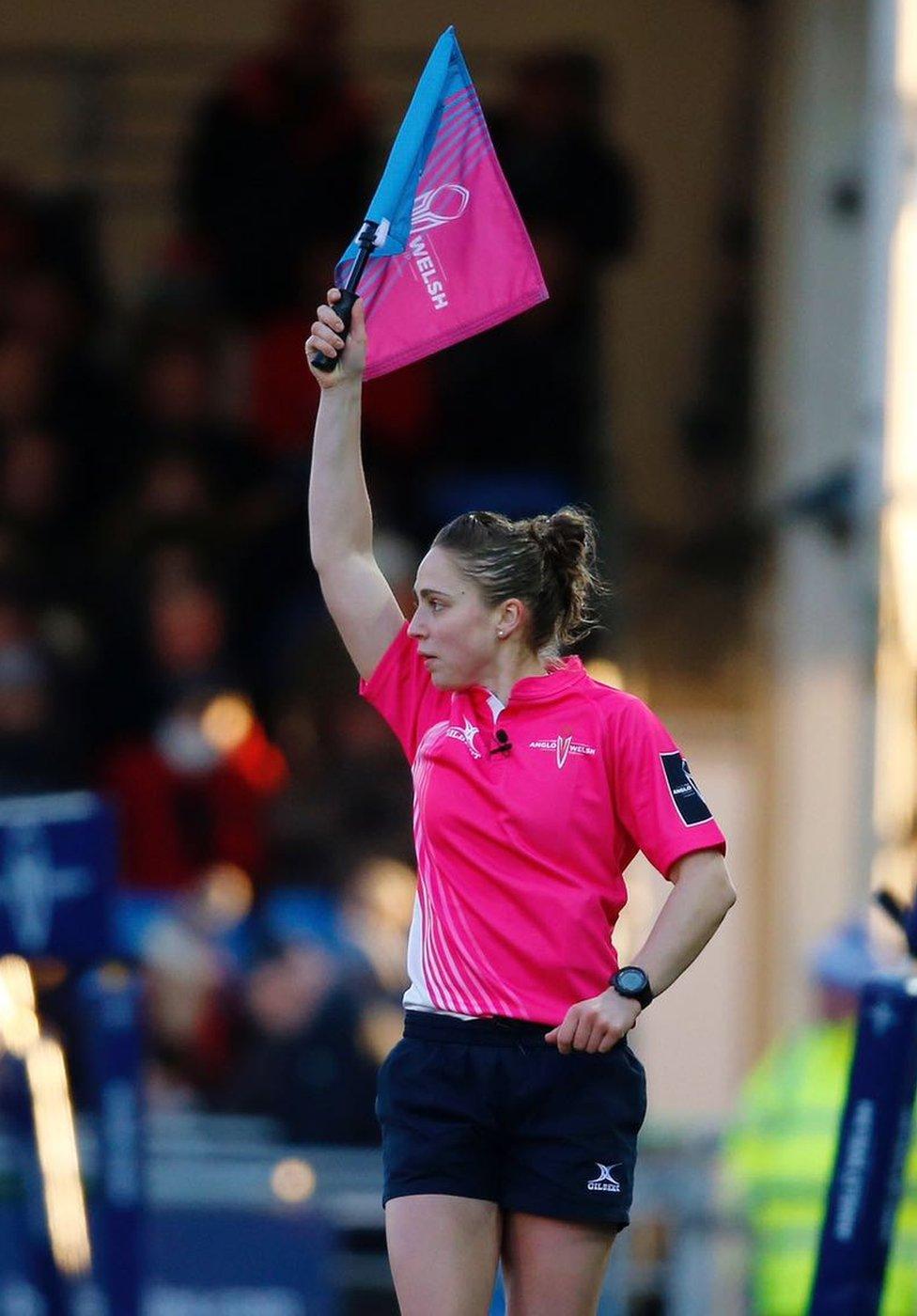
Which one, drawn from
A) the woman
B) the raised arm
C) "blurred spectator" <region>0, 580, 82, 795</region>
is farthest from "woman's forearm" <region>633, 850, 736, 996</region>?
"blurred spectator" <region>0, 580, 82, 795</region>

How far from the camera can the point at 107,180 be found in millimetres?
9836

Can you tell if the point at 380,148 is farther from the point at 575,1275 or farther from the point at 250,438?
the point at 575,1275

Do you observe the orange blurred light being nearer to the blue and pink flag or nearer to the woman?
the blue and pink flag

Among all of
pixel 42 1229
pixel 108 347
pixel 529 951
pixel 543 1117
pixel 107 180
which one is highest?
pixel 107 180

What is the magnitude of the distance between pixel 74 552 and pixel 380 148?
1.93m

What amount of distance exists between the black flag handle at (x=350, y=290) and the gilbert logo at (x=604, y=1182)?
1.26 m

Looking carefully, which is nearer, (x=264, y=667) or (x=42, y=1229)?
(x=42, y=1229)

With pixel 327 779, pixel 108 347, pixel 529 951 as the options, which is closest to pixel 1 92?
pixel 108 347

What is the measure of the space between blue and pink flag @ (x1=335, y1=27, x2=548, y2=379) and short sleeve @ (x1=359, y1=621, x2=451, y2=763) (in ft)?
1.54

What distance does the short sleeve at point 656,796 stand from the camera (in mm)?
3561

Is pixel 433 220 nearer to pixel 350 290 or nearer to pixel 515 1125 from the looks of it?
pixel 350 290

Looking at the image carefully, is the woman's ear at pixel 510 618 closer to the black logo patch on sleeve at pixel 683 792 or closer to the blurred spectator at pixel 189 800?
the black logo patch on sleeve at pixel 683 792

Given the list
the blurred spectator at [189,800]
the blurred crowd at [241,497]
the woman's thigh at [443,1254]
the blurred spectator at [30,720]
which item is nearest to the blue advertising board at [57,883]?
the woman's thigh at [443,1254]

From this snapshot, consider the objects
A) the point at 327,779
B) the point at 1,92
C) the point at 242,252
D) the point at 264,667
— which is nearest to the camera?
the point at 327,779
